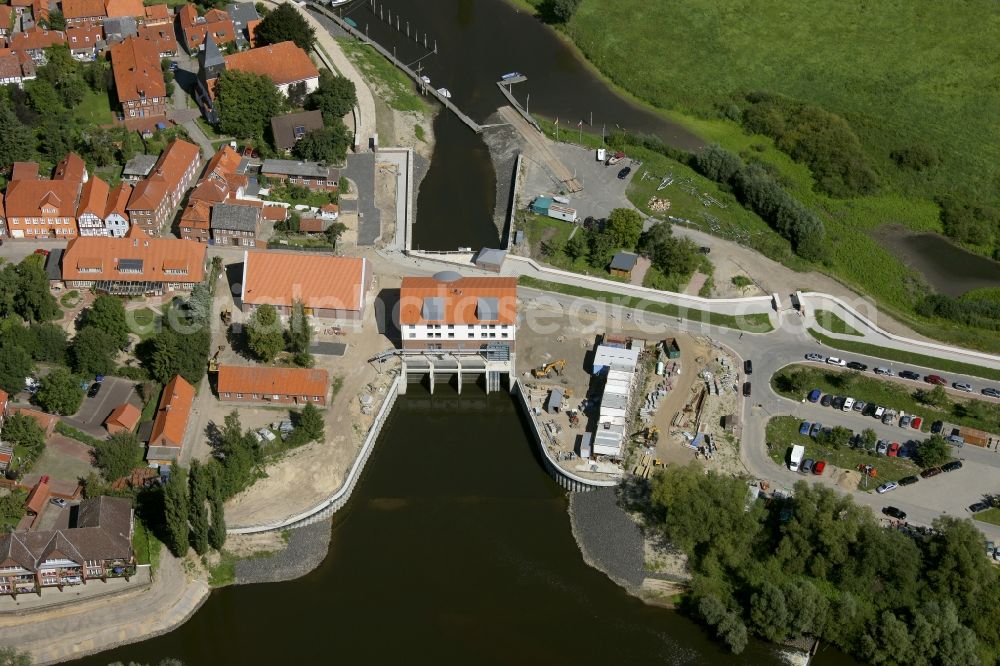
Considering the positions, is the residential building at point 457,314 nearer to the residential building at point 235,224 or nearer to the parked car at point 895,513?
the residential building at point 235,224

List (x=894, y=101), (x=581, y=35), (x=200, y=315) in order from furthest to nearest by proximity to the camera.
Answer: (x=581, y=35) < (x=894, y=101) < (x=200, y=315)

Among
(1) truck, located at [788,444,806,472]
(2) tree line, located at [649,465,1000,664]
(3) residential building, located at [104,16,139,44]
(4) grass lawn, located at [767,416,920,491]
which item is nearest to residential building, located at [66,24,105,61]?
(3) residential building, located at [104,16,139,44]

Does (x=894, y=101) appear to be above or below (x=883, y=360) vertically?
above

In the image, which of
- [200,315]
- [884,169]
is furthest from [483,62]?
[200,315]

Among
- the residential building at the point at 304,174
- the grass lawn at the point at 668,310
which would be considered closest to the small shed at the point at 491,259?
the grass lawn at the point at 668,310

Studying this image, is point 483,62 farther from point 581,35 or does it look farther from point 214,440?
point 214,440

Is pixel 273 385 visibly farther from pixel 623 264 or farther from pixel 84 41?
pixel 84 41

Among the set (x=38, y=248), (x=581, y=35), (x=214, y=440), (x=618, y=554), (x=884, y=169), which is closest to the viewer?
(x=618, y=554)
